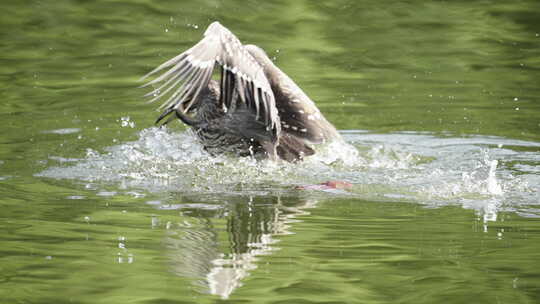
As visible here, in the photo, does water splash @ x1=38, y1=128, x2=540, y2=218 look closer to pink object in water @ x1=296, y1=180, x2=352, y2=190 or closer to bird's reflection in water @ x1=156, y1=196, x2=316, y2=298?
pink object in water @ x1=296, y1=180, x2=352, y2=190

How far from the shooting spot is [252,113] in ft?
26.2

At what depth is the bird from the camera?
743 centimetres

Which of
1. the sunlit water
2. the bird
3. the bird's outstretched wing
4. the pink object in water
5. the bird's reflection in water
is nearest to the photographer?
the bird's reflection in water

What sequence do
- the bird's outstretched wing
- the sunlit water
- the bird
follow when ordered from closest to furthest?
the sunlit water → the bird's outstretched wing → the bird

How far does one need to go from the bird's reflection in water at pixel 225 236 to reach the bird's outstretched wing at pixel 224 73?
0.89 meters

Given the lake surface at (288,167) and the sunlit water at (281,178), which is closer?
the lake surface at (288,167)

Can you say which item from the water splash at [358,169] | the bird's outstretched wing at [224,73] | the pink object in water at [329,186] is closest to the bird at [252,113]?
the bird's outstretched wing at [224,73]

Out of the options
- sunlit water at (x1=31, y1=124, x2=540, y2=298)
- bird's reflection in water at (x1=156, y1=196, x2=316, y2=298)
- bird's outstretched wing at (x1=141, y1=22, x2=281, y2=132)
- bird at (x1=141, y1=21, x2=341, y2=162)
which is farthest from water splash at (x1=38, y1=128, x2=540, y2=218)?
bird's outstretched wing at (x1=141, y1=22, x2=281, y2=132)

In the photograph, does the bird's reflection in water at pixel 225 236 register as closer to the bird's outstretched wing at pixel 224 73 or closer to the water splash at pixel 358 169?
the water splash at pixel 358 169

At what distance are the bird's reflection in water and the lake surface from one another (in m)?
0.02

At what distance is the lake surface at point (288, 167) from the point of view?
17.0 ft

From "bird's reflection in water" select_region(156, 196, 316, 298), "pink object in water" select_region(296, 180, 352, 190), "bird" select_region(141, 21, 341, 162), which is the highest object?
"bird" select_region(141, 21, 341, 162)

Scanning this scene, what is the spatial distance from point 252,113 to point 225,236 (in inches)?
88.9

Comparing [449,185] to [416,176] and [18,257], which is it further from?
[18,257]
